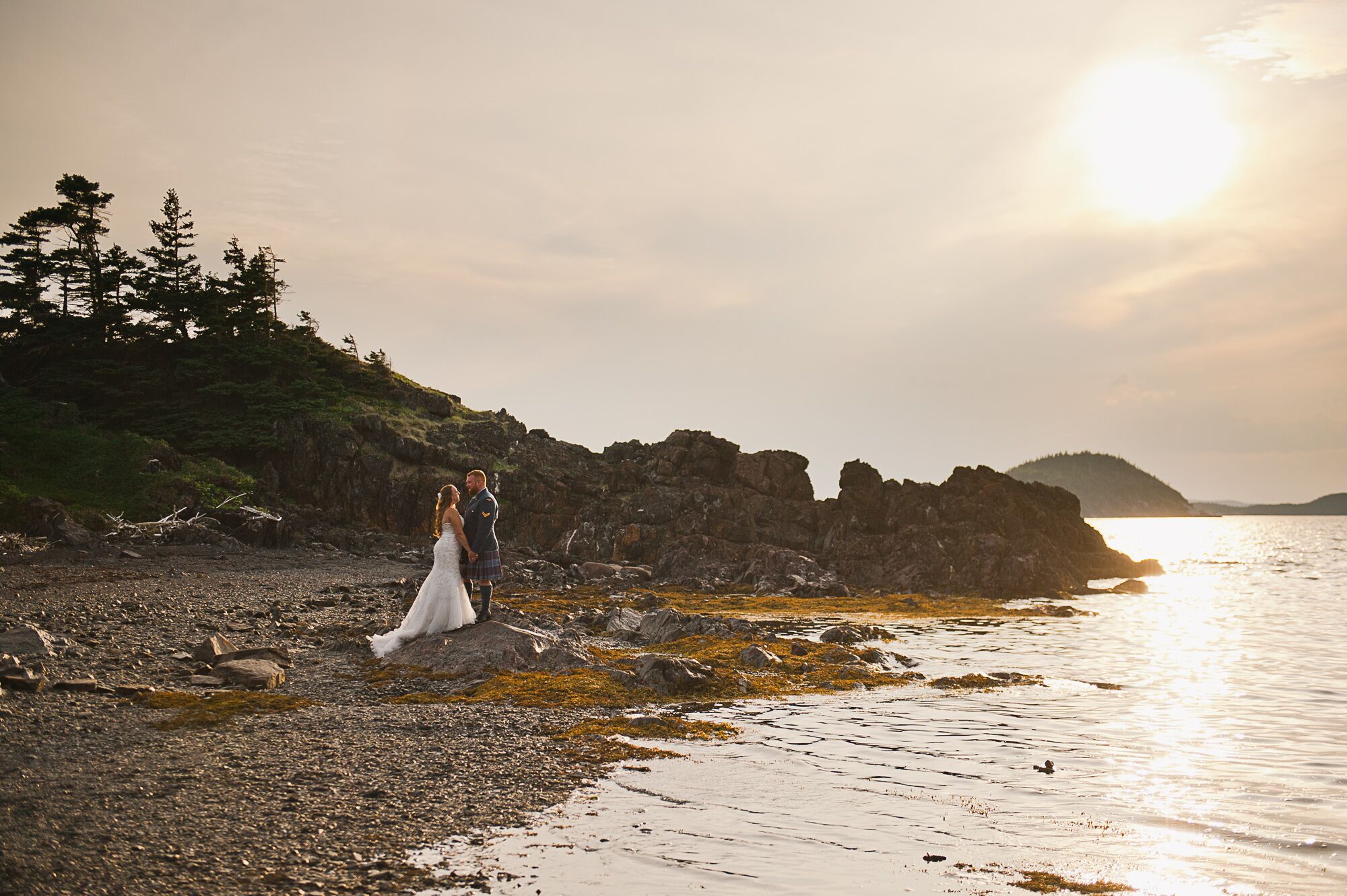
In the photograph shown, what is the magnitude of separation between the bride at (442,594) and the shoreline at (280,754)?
1153mm

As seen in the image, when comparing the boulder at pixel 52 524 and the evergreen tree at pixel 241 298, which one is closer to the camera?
the boulder at pixel 52 524

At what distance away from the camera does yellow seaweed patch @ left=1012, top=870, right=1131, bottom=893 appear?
7902mm

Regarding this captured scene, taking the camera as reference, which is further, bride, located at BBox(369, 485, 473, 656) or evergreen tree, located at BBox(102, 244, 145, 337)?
evergreen tree, located at BBox(102, 244, 145, 337)

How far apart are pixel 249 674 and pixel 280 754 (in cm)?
474

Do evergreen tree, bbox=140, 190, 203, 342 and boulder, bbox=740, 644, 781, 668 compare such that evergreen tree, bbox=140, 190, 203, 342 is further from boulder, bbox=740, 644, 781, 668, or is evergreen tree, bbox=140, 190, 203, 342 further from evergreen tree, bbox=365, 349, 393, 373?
boulder, bbox=740, 644, 781, 668

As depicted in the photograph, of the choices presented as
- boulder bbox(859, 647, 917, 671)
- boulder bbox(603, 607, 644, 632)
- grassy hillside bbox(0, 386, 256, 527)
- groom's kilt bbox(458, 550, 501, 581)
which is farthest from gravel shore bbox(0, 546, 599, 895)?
grassy hillside bbox(0, 386, 256, 527)

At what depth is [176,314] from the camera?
65.4 m

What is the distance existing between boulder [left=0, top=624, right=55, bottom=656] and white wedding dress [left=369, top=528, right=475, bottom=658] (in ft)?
20.0

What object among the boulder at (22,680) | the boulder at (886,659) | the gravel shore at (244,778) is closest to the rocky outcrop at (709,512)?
the boulder at (886,659)

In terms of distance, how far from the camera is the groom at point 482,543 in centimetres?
1880

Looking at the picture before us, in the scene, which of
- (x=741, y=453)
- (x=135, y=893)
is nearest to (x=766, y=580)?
(x=741, y=453)

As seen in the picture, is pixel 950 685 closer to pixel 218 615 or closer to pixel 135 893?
pixel 135 893

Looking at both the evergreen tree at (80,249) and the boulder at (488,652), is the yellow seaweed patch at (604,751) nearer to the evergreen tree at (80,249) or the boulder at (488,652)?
the boulder at (488,652)

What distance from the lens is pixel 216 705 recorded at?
43.2 ft
